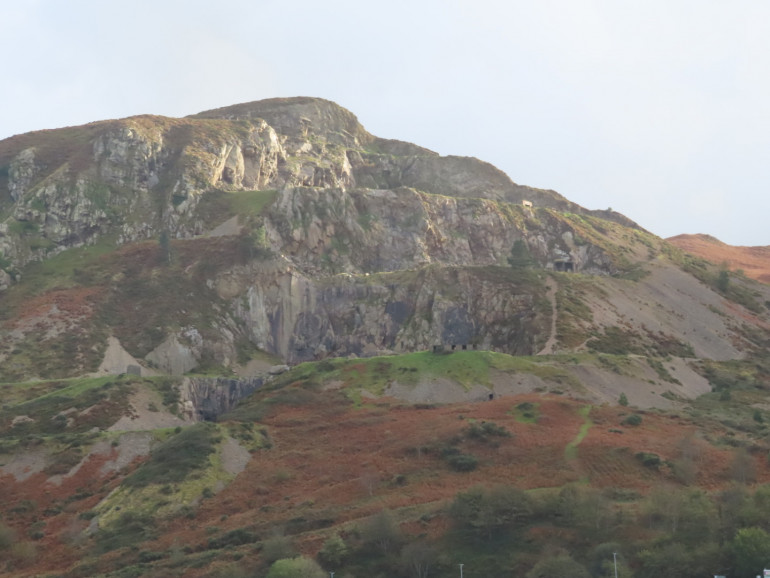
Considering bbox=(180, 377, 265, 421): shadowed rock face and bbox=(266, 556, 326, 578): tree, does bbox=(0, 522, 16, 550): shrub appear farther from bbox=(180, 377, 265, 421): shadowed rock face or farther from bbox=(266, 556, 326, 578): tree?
bbox=(180, 377, 265, 421): shadowed rock face

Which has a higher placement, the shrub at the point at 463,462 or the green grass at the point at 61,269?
the green grass at the point at 61,269

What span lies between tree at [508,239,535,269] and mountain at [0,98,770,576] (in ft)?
1.82

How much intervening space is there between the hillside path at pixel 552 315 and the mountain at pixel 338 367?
2.16 ft

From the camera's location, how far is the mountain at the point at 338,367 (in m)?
60.8

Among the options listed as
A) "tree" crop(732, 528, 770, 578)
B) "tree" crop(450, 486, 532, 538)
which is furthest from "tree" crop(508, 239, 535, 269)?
"tree" crop(732, 528, 770, 578)

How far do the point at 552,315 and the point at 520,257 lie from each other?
2861 centimetres

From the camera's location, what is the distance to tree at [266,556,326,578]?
175ft

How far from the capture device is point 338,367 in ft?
339

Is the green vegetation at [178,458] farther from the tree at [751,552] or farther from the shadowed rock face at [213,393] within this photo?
the tree at [751,552]

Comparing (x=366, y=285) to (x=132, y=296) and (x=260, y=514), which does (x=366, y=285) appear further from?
(x=260, y=514)

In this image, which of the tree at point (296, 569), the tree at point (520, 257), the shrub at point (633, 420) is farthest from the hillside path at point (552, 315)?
the tree at point (296, 569)

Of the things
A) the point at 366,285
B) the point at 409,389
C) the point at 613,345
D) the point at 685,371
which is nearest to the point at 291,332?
the point at 366,285

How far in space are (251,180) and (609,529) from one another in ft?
423

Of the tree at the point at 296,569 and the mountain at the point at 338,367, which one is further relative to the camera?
the mountain at the point at 338,367
